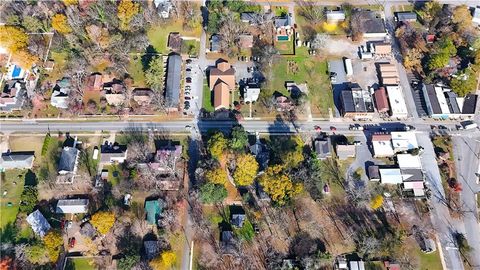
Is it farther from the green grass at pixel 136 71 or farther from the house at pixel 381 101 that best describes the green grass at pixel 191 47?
the house at pixel 381 101

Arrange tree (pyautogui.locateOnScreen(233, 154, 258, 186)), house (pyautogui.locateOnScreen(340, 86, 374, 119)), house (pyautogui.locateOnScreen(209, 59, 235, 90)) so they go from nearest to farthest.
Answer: tree (pyautogui.locateOnScreen(233, 154, 258, 186)) → house (pyautogui.locateOnScreen(340, 86, 374, 119)) → house (pyautogui.locateOnScreen(209, 59, 235, 90))

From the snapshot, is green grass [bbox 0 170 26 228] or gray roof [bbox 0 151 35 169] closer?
green grass [bbox 0 170 26 228]

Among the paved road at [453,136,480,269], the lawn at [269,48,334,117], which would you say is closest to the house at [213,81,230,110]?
the lawn at [269,48,334,117]

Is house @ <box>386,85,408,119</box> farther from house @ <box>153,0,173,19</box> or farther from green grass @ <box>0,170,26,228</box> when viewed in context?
green grass @ <box>0,170,26,228</box>

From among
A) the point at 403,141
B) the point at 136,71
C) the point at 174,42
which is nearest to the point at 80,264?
the point at 136,71

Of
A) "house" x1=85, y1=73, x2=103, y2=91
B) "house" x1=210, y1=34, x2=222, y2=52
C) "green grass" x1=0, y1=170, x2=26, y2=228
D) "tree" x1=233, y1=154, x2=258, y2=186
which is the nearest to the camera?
"tree" x1=233, y1=154, x2=258, y2=186

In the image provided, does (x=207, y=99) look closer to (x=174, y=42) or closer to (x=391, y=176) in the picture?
(x=174, y=42)
